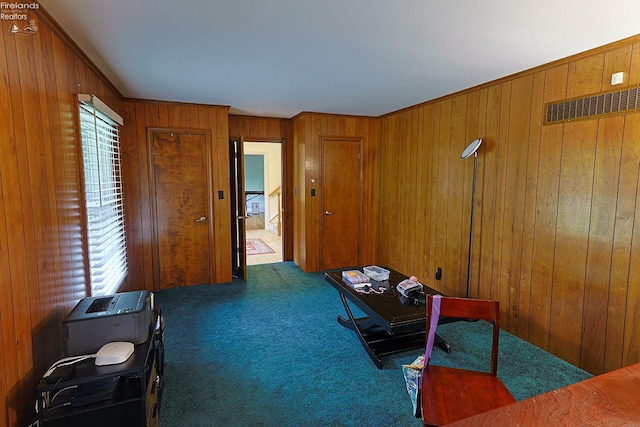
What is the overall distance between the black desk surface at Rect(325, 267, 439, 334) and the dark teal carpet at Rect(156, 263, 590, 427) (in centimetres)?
43

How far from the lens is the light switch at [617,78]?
2.28 m

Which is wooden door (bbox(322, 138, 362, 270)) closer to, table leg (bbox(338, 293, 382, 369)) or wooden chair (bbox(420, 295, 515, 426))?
table leg (bbox(338, 293, 382, 369))

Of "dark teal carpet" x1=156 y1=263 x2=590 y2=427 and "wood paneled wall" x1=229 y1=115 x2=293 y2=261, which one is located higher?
"wood paneled wall" x1=229 y1=115 x2=293 y2=261

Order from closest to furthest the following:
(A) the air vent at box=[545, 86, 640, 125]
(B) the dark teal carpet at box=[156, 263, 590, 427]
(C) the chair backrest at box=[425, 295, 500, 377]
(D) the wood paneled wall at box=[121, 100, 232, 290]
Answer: (C) the chair backrest at box=[425, 295, 500, 377]
(B) the dark teal carpet at box=[156, 263, 590, 427]
(A) the air vent at box=[545, 86, 640, 125]
(D) the wood paneled wall at box=[121, 100, 232, 290]

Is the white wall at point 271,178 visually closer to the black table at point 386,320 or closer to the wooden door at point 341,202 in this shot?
the wooden door at point 341,202

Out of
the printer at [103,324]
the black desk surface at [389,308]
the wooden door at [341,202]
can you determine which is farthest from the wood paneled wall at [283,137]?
the printer at [103,324]

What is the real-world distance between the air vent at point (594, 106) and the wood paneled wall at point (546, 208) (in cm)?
5

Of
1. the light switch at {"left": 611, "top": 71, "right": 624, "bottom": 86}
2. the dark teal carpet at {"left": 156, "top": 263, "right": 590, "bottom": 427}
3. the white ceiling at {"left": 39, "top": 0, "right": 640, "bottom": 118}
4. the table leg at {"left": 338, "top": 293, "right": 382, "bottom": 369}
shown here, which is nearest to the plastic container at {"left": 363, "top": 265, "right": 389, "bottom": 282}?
the table leg at {"left": 338, "top": 293, "right": 382, "bottom": 369}

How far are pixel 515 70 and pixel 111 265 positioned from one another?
3.94 m

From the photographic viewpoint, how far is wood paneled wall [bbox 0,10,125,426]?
4.76ft

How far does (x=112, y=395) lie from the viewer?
1.62 meters

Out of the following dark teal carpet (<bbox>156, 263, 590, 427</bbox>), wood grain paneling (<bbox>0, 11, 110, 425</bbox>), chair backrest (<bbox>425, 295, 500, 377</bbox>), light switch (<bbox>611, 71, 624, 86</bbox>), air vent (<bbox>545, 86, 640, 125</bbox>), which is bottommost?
dark teal carpet (<bbox>156, 263, 590, 427</bbox>)

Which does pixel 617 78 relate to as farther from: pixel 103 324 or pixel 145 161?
pixel 145 161

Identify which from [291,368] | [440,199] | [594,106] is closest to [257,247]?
[440,199]
